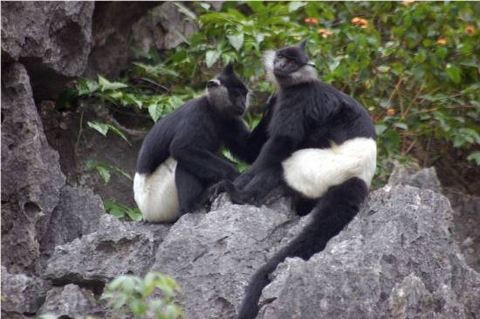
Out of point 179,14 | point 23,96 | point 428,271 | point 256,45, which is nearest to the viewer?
point 428,271

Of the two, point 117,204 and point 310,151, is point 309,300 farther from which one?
point 117,204

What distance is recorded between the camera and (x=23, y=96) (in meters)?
7.57

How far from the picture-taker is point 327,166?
6.63 m

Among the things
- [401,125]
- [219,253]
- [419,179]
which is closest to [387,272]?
[219,253]

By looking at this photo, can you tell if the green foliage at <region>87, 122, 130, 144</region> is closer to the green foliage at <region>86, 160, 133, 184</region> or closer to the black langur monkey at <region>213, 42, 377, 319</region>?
the green foliage at <region>86, 160, 133, 184</region>

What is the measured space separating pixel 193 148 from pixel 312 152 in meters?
0.88

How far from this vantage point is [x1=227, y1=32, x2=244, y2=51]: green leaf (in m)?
9.76

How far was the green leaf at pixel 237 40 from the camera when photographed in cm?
976

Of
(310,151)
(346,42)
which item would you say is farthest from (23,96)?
(346,42)

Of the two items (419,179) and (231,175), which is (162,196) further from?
(419,179)

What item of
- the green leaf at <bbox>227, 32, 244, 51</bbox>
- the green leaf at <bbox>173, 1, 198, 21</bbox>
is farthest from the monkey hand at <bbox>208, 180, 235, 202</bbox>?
the green leaf at <bbox>173, 1, 198, 21</bbox>

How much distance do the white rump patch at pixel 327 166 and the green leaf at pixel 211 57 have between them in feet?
10.1

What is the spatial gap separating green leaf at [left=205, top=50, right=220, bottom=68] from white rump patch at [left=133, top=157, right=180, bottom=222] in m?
2.40

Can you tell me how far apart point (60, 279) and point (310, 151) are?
1.81 meters
